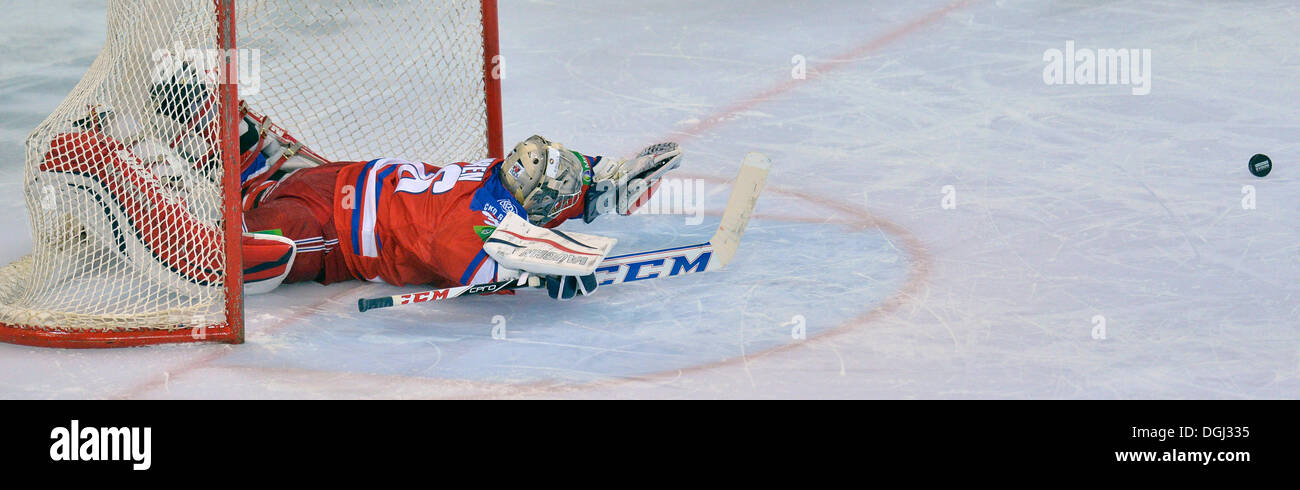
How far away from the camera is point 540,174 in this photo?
418cm

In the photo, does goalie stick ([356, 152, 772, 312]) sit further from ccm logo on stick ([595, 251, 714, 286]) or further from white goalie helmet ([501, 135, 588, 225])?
white goalie helmet ([501, 135, 588, 225])

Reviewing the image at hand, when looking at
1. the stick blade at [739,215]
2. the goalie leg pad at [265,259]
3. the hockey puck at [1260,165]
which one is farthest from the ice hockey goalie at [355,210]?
the hockey puck at [1260,165]

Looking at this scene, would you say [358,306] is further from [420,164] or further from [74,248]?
[74,248]

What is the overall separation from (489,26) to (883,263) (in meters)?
1.63

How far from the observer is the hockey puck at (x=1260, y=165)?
16.8ft

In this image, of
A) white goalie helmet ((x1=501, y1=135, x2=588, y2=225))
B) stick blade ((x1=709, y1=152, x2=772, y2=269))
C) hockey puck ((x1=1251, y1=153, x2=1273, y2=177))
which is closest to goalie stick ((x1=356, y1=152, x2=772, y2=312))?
stick blade ((x1=709, y1=152, x2=772, y2=269))

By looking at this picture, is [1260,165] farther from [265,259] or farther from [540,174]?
[265,259]

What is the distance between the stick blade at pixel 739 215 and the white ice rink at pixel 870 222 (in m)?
0.10

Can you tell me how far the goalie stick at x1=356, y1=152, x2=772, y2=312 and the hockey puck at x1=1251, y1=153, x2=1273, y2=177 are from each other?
200cm

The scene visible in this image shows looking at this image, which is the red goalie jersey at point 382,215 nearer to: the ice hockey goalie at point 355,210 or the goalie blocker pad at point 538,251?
the ice hockey goalie at point 355,210

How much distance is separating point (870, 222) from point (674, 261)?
1.02 metres
